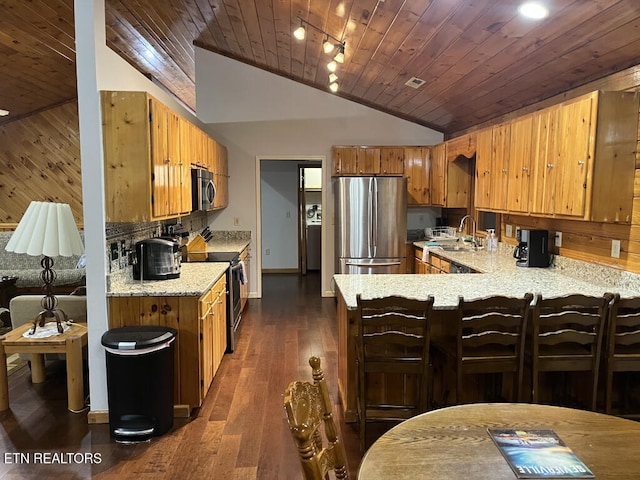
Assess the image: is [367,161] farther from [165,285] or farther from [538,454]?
[538,454]

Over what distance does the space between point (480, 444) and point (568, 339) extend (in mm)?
1290

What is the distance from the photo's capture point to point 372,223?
239 inches

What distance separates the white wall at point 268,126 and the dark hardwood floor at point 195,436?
2834 mm

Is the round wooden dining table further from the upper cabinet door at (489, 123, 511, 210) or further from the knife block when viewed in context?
the knife block

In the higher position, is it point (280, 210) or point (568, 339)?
point (280, 210)

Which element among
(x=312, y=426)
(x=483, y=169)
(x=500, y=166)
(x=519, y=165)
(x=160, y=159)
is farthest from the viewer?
(x=483, y=169)

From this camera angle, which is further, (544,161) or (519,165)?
(519,165)

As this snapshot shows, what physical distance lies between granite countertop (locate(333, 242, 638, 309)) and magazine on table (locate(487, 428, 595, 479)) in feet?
3.55

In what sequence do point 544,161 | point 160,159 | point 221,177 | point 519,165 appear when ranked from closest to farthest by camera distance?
point 160,159
point 544,161
point 519,165
point 221,177

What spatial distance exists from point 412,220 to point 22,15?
5.19m

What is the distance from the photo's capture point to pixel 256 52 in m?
5.88

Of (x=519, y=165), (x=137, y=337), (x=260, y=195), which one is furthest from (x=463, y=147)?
(x=137, y=337)

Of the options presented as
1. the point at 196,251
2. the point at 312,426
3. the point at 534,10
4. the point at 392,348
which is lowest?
the point at 392,348

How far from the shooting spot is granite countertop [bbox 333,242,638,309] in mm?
2857
